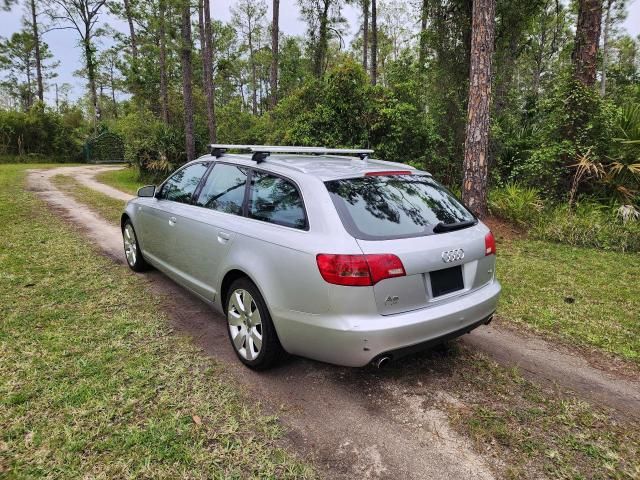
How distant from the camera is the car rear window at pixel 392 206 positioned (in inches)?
108

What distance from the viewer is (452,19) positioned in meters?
10.7

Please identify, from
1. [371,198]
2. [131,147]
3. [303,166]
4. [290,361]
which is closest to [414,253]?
[371,198]

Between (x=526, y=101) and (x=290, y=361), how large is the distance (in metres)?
11.5

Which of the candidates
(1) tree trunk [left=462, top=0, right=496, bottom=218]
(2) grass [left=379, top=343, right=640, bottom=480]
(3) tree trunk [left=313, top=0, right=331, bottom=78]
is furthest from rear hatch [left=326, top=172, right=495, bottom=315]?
(3) tree trunk [left=313, top=0, right=331, bottom=78]

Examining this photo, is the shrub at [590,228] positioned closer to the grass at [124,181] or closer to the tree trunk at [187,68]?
the grass at [124,181]

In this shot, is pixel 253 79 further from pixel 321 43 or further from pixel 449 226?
pixel 449 226

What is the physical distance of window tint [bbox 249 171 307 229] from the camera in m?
2.94

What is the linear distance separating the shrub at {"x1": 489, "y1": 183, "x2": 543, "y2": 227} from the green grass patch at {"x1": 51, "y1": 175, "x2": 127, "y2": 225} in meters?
7.84

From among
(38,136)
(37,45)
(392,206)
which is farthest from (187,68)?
(37,45)

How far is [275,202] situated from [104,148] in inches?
1298

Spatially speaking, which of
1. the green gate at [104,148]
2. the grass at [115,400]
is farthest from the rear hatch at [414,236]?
the green gate at [104,148]

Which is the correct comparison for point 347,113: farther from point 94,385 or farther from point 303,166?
point 94,385

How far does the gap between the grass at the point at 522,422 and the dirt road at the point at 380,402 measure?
7 centimetres

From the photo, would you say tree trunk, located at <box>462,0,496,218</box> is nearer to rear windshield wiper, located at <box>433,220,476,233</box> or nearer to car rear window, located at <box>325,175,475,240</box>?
car rear window, located at <box>325,175,475,240</box>
